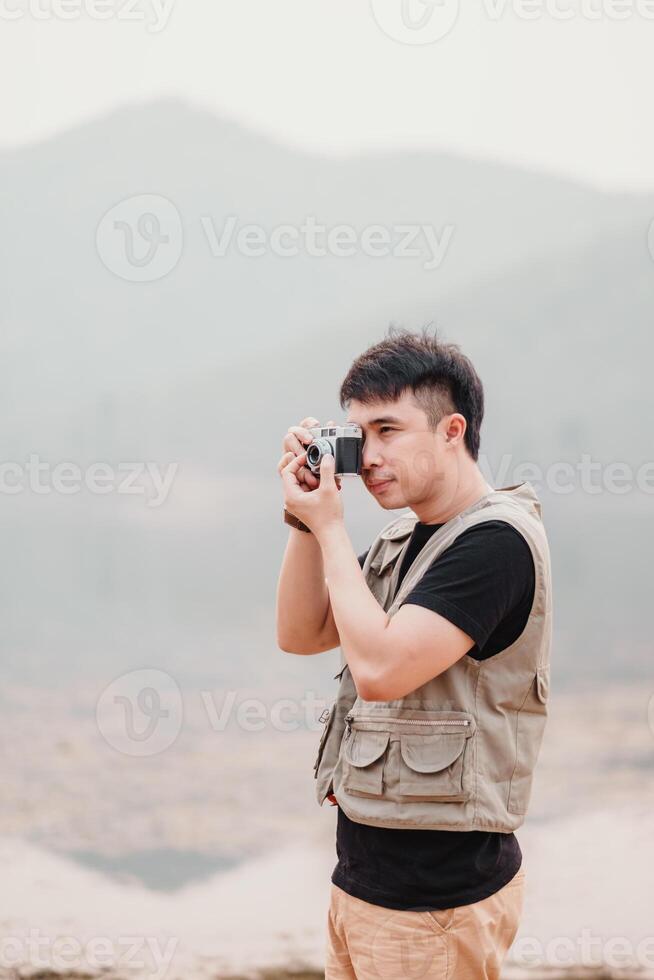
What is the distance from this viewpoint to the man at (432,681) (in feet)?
3.39

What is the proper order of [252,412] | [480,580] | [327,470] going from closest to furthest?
[480,580] < [327,470] < [252,412]

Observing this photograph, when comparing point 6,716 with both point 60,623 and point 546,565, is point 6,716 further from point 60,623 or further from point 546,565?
point 546,565

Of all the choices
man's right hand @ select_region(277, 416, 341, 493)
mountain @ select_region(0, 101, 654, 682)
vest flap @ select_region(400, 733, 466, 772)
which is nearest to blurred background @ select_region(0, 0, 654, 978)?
mountain @ select_region(0, 101, 654, 682)

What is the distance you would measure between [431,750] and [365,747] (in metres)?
0.08

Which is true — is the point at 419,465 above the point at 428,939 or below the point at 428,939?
above

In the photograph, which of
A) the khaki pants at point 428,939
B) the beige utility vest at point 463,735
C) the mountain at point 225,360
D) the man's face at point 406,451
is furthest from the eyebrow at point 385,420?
the mountain at point 225,360

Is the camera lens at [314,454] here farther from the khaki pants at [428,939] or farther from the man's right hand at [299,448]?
the khaki pants at [428,939]

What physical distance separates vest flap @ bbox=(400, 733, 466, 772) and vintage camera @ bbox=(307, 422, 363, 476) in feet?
1.00

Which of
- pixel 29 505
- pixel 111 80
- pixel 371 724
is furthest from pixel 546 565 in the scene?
pixel 111 80

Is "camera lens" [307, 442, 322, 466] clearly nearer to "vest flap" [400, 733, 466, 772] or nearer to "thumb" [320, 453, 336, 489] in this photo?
"thumb" [320, 453, 336, 489]

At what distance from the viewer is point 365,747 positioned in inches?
44.2

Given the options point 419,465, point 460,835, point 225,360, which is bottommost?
point 460,835

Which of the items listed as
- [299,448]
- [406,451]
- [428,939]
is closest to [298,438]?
[299,448]

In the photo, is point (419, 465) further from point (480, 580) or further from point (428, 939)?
point (428, 939)
